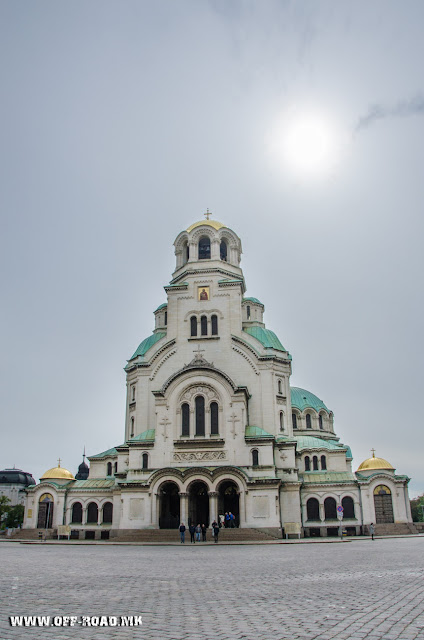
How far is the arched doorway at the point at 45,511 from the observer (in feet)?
165

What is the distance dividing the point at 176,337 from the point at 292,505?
17.2 metres

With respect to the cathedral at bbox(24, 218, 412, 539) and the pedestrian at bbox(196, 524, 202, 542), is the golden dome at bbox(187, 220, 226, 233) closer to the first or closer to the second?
the cathedral at bbox(24, 218, 412, 539)

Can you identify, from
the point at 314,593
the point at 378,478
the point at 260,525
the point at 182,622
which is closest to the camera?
the point at 182,622

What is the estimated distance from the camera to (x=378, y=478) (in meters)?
48.4

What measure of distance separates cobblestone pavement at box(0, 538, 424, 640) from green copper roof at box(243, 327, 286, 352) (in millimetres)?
35313

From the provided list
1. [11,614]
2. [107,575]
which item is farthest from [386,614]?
[107,575]

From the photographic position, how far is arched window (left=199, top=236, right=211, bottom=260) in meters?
54.8

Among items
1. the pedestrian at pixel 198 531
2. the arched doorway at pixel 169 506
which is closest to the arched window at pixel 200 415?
the arched doorway at pixel 169 506

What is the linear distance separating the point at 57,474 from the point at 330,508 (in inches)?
993

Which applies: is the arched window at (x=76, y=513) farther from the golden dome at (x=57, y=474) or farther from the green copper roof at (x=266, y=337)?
the green copper roof at (x=266, y=337)

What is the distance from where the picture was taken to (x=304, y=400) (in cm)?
6606

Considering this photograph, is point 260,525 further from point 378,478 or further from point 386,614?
point 386,614

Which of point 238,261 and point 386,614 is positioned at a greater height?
point 238,261

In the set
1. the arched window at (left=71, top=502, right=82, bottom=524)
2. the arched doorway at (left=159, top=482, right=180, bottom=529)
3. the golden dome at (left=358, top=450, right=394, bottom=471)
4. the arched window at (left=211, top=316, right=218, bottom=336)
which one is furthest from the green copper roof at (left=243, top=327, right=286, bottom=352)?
the arched window at (left=71, top=502, right=82, bottom=524)
